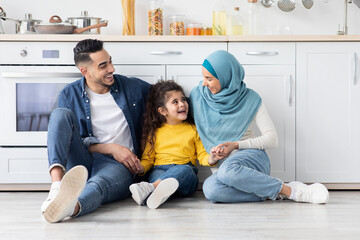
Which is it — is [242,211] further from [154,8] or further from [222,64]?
[154,8]

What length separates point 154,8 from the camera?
3553 millimetres

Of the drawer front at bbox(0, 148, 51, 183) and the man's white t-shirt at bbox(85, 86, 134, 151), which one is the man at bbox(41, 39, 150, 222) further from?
the drawer front at bbox(0, 148, 51, 183)

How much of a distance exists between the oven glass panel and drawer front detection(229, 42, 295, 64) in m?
1.09

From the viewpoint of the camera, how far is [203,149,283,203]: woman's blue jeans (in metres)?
2.55

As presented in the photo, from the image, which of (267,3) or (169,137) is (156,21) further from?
(169,137)

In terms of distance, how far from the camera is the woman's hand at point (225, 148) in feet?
8.68

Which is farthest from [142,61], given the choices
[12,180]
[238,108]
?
[12,180]

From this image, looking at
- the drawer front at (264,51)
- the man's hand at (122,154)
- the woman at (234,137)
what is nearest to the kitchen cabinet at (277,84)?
the drawer front at (264,51)

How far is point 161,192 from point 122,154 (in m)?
0.37

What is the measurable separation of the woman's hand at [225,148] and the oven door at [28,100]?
101 centimetres

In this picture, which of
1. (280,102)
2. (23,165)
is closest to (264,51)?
(280,102)

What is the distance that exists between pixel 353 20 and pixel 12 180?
2583mm

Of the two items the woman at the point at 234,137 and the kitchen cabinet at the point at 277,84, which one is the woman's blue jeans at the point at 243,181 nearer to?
the woman at the point at 234,137

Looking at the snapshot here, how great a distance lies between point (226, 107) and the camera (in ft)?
9.15
